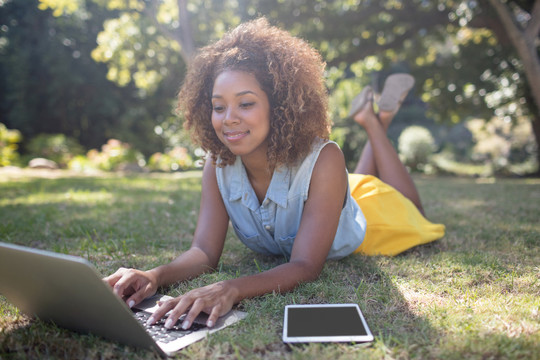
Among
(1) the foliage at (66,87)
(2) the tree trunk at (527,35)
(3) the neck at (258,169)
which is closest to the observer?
(3) the neck at (258,169)

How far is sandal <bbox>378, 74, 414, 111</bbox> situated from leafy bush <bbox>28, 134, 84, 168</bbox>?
13.1 metres

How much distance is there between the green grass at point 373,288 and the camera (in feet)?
5.05

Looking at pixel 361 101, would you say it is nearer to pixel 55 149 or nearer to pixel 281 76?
pixel 281 76

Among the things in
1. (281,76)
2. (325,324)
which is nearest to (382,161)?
(281,76)

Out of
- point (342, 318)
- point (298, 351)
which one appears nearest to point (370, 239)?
point (342, 318)

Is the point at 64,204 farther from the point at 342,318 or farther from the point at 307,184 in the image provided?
the point at 342,318

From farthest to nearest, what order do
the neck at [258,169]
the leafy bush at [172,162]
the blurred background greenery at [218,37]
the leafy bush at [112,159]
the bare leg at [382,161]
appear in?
1. the leafy bush at [172,162]
2. the leafy bush at [112,159]
3. the blurred background greenery at [218,37]
4. the bare leg at [382,161]
5. the neck at [258,169]

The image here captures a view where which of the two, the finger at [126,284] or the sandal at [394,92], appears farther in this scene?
the sandal at [394,92]

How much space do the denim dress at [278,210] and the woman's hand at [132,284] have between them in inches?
31.3

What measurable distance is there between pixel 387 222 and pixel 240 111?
1519 millimetres

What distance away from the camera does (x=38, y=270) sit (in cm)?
145

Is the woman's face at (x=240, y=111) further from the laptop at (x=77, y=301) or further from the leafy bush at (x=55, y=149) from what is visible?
the leafy bush at (x=55, y=149)

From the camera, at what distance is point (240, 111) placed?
7.59 feet

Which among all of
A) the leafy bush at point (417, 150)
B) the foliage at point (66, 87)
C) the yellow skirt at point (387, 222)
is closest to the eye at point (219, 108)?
the yellow skirt at point (387, 222)
